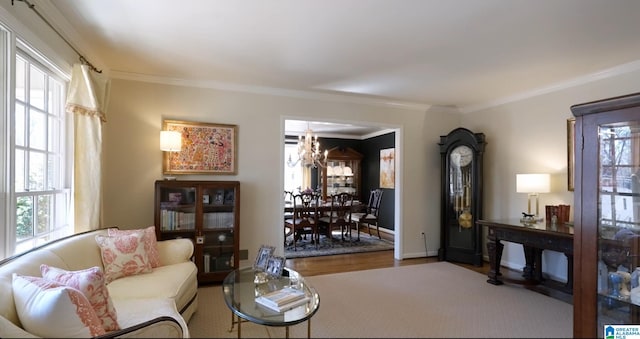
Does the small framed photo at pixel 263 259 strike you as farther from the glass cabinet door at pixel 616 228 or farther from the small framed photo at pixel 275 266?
the glass cabinet door at pixel 616 228

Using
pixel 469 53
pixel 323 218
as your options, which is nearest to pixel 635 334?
pixel 469 53

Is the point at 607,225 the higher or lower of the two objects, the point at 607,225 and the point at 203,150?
the lower

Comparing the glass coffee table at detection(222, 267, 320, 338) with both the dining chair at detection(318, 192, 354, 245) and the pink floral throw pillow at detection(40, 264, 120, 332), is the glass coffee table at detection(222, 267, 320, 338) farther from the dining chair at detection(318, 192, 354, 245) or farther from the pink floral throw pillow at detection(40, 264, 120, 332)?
the dining chair at detection(318, 192, 354, 245)

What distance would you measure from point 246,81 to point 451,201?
3239mm

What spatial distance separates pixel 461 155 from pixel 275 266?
10.5ft

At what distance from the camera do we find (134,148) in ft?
11.2

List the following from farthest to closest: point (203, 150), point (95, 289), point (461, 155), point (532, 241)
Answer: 1. point (461, 155)
2. point (203, 150)
3. point (532, 241)
4. point (95, 289)

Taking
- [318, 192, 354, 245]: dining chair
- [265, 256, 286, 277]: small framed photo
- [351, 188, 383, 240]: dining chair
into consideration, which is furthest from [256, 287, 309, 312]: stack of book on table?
[351, 188, 383, 240]: dining chair

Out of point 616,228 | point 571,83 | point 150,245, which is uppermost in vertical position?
point 571,83

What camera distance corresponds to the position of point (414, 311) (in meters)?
A: 2.68

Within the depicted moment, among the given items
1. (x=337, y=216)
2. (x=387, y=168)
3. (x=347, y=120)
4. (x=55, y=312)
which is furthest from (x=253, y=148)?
(x=387, y=168)

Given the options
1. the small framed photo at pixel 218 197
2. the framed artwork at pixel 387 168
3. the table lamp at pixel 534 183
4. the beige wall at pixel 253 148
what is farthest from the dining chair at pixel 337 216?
the table lamp at pixel 534 183

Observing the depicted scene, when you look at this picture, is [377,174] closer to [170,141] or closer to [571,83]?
[571,83]

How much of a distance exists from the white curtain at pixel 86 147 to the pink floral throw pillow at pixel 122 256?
360 millimetres
